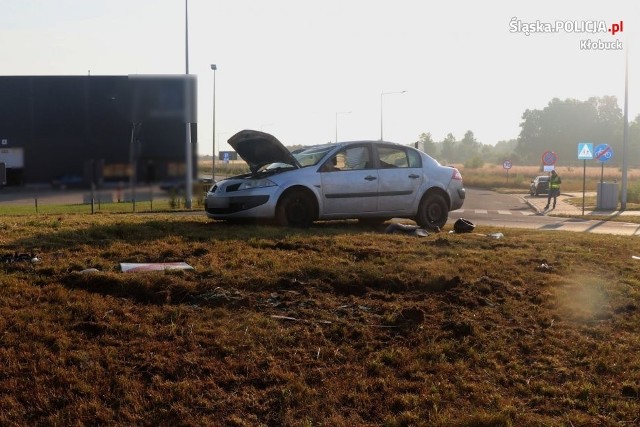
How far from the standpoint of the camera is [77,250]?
7.44 meters

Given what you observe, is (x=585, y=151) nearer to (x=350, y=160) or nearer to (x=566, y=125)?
(x=350, y=160)

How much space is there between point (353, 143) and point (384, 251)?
377 centimetres

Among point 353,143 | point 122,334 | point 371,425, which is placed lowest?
point 371,425

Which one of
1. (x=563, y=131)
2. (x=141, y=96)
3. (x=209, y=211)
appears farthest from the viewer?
(x=563, y=131)

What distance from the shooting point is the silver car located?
10742mm

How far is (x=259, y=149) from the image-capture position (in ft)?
36.4

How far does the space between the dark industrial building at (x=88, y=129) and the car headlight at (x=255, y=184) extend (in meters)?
4.99

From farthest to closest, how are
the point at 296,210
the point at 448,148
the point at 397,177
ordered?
1. the point at 448,148
2. the point at 397,177
3. the point at 296,210

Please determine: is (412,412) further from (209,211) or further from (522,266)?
(209,211)

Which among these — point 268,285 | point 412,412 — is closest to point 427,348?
point 412,412

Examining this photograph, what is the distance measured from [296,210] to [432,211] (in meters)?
2.55

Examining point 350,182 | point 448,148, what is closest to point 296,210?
point 350,182

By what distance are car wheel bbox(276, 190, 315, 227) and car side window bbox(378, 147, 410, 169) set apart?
4.91 feet

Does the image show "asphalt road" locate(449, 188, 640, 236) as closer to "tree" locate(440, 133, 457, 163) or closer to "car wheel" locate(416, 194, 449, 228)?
"car wheel" locate(416, 194, 449, 228)
